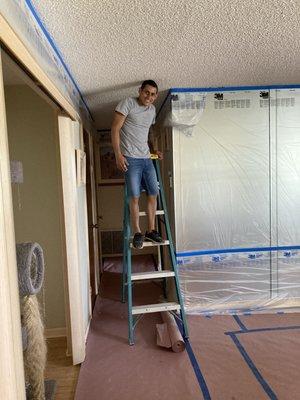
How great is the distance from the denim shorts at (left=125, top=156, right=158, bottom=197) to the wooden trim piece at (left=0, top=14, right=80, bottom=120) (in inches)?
38.6

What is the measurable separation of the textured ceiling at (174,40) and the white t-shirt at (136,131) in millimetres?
253

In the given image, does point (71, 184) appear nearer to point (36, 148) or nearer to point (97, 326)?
point (36, 148)

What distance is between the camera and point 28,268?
124 cm

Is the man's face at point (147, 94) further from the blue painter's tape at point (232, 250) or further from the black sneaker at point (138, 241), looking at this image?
the blue painter's tape at point (232, 250)

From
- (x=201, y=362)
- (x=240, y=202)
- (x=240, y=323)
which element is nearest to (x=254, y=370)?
(x=201, y=362)

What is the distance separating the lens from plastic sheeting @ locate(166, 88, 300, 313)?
9.49 ft

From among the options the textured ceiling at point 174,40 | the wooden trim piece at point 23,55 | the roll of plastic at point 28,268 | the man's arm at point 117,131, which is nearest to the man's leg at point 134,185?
the man's arm at point 117,131

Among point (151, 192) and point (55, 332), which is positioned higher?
point (151, 192)

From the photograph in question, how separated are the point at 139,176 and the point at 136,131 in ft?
1.26

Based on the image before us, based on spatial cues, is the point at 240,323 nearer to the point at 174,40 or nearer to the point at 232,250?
the point at 232,250

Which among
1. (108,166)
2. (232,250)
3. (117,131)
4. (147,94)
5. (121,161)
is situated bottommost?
(232,250)

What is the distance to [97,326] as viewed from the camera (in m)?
2.86

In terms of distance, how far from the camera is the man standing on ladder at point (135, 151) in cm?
248

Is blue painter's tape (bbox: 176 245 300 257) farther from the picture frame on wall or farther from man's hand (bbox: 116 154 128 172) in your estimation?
the picture frame on wall
